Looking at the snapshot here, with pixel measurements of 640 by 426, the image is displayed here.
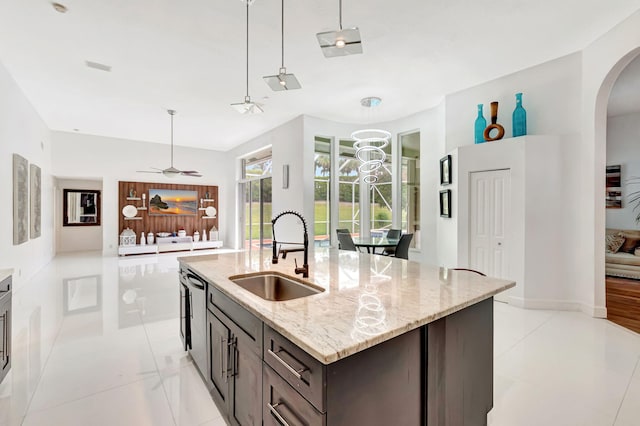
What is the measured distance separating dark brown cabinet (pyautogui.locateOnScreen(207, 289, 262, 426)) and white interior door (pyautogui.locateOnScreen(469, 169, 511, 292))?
3895 mm

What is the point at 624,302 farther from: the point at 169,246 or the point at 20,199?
the point at 169,246

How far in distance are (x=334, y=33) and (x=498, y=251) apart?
3.70 meters

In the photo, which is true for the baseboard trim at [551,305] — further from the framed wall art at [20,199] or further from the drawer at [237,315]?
the framed wall art at [20,199]

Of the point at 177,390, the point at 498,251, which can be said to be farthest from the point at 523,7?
the point at 177,390

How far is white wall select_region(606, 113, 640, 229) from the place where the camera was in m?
5.92

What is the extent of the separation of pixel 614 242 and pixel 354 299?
7196 mm

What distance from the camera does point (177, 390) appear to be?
86.1 inches

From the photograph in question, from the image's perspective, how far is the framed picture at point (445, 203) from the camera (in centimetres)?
496

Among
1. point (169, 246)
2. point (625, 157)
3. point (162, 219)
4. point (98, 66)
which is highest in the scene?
point (98, 66)

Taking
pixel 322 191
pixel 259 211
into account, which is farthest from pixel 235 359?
pixel 259 211

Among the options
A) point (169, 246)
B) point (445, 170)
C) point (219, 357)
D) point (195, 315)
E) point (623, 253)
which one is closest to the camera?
point (219, 357)

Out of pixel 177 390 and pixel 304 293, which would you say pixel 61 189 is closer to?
pixel 177 390

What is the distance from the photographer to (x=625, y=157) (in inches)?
238

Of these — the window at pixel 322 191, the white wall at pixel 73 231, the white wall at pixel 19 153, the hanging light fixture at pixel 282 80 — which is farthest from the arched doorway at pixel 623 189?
the white wall at pixel 73 231
